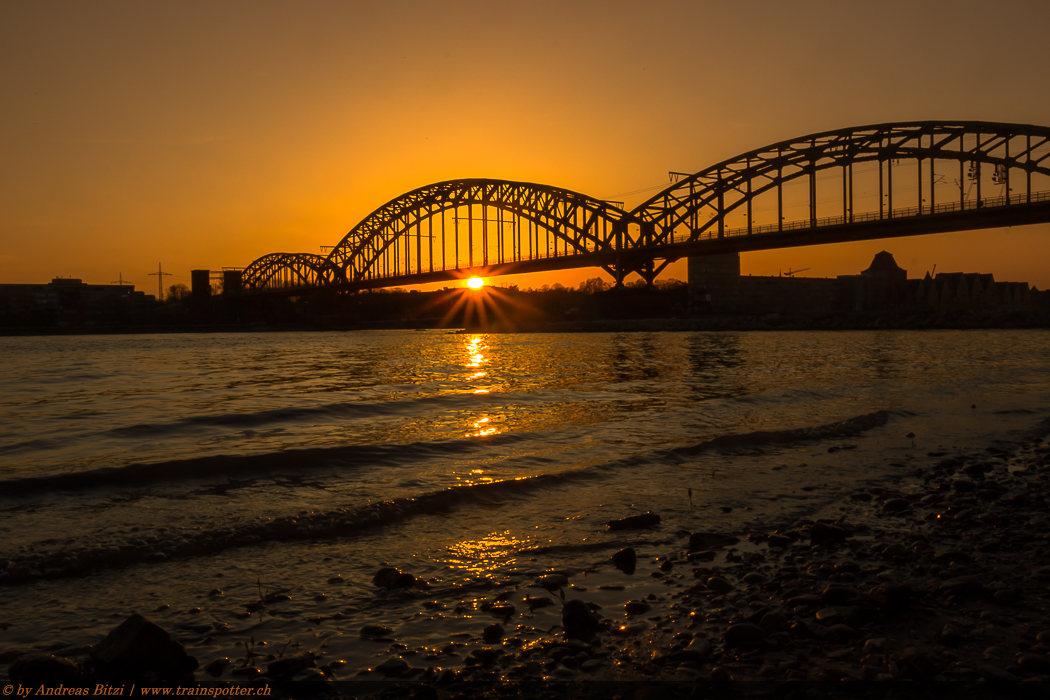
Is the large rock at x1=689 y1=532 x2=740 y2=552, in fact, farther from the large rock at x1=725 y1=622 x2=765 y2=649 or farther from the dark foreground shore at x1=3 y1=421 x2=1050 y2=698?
the large rock at x1=725 y1=622 x2=765 y2=649

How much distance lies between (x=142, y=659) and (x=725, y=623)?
2544 mm

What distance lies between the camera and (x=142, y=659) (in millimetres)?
2613

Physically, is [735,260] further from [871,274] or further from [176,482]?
[176,482]

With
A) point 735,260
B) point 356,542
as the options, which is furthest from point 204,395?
point 735,260

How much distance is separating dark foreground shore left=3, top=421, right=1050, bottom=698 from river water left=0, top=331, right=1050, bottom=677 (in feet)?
0.50

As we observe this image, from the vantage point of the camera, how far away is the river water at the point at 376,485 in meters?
3.40

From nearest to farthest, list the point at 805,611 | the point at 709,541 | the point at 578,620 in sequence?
1. the point at 578,620
2. the point at 805,611
3. the point at 709,541

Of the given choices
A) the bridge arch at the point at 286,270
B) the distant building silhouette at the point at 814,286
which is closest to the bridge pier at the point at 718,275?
the distant building silhouette at the point at 814,286

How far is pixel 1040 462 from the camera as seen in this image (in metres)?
6.69

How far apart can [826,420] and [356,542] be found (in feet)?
25.7

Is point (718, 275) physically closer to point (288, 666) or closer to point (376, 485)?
point (376, 485)

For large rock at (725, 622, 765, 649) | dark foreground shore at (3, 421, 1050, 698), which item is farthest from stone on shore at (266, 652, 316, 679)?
large rock at (725, 622, 765, 649)

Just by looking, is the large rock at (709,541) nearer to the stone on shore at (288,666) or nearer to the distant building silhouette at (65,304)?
the stone on shore at (288,666)

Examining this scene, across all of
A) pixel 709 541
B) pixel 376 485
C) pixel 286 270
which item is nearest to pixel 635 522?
pixel 709 541
